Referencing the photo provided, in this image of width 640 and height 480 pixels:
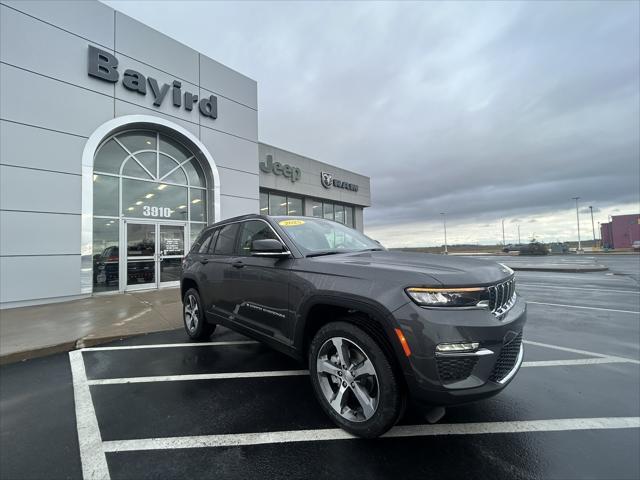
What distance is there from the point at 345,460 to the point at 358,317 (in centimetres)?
99

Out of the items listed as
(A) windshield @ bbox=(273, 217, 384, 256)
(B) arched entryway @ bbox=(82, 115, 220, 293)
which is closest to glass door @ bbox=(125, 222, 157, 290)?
(B) arched entryway @ bbox=(82, 115, 220, 293)

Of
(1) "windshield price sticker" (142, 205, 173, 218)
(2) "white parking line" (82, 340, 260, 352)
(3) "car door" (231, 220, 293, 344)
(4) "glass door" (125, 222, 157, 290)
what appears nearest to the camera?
(3) "car door" (231, 220, 293, 344)

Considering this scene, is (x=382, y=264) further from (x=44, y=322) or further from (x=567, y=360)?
(x=44, y=322)

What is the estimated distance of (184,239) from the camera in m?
11.2

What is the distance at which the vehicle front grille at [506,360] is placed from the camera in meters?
2.11

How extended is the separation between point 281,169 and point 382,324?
1614cm

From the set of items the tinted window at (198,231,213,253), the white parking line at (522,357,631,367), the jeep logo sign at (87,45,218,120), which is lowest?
the white parking line at (522,357,631,367)

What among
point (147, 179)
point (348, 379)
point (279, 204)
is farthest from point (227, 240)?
point (279, 204)

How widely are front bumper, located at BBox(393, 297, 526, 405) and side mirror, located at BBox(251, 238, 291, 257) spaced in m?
1.29

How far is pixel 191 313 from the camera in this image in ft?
16.0

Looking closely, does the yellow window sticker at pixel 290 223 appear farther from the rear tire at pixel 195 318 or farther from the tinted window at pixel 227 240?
the rear tire at pixel 195 318

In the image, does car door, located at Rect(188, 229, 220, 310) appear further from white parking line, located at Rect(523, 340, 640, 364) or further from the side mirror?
white parking line, located at Rect(523, 340, 640, 364)

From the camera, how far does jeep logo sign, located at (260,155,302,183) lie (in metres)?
16.6

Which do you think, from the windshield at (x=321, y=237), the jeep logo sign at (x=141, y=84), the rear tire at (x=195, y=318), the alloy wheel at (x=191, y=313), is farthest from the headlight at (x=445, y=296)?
the jeep logo sign at (x=141, y=84)
